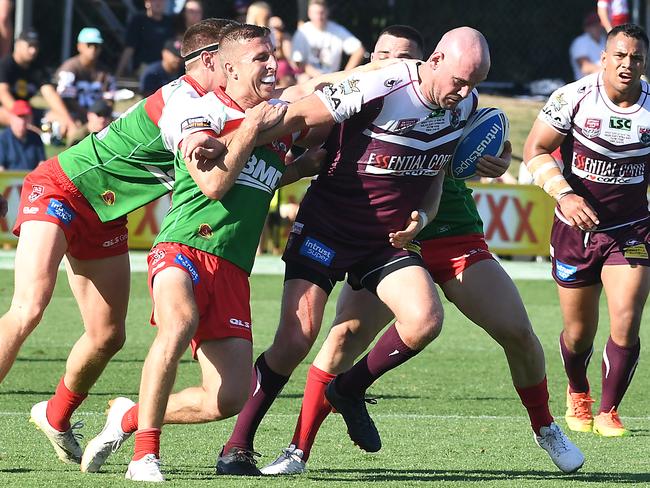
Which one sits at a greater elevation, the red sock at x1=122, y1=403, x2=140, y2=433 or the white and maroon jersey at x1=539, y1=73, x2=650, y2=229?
the white and maroon jersey at x1=539, y1=73, x2=650, y2=229

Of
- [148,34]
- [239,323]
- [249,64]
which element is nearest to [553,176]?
[249,64]

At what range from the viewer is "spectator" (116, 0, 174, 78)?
1719cm

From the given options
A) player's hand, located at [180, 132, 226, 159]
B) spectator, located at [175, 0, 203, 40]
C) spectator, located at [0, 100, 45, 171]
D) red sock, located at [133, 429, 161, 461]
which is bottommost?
spectator, located at [0, 100, 45, 171]

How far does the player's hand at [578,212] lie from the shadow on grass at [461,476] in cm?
154

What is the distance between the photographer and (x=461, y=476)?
6.00m

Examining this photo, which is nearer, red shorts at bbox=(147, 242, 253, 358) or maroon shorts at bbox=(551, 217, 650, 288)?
red shorts at bbox=(147, 242, 253, 358)

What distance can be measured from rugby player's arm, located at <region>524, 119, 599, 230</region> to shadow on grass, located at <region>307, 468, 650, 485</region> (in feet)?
5.13

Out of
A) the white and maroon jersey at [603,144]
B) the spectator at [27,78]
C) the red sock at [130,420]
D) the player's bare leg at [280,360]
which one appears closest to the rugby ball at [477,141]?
the player's bare leg at [280,360]

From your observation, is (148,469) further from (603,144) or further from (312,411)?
(603,144)

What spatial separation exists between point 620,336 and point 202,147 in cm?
326

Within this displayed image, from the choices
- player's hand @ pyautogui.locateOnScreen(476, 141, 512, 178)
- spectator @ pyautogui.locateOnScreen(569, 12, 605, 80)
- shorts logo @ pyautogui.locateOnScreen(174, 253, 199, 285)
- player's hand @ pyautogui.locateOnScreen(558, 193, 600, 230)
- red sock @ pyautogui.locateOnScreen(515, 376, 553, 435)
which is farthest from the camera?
spectator @ pyautogui.locateOnScreen(569, 12, 605, 80)

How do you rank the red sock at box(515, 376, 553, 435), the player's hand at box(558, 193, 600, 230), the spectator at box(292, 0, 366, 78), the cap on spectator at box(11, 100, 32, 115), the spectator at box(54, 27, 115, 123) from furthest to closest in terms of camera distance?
1. the spectator at box(292, 0, 366, 78)
2. the spectator at box(54, 27, 115, 123)
3. the cap on spectator at box(11, 100, 32, 115)
4. the player's hand at box(558, 193, 600, 230)
5. the red sock at box(515, 376, 553, 435)

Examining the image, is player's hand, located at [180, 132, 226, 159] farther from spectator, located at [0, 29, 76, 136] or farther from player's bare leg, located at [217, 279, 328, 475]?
spectator, located at [0, 29, 76, 136]

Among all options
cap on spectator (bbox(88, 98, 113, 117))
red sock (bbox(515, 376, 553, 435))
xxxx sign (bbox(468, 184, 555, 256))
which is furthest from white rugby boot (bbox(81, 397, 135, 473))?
xxxx sign (bbox(468, 184, 555, 256))
